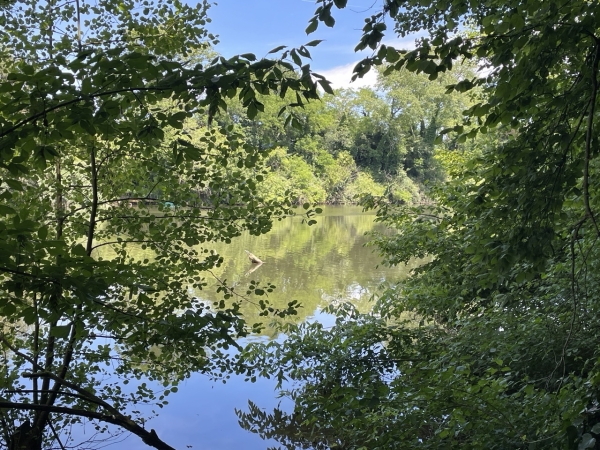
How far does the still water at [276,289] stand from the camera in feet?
19.8

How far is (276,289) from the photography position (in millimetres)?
12242

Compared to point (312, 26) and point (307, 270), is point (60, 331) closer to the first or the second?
point (312, 26)

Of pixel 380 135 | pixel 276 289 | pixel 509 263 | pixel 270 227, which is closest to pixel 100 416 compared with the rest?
pixel 509 263

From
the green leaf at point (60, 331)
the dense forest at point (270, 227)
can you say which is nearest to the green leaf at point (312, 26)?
the dense forest at point (270, 227)

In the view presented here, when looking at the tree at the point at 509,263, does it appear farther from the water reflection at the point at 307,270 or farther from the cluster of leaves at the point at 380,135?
the cluster of leaves at the point at 380,135

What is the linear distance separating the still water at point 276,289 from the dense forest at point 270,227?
1.57 ft

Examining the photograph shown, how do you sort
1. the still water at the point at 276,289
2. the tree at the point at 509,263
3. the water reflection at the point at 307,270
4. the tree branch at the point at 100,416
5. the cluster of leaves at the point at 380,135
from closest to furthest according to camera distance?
the tree branch at the point at 100,416, the tree at the point at 509,263, the still water at the point at 276,289, the water reflection at the point at 307,270, the cluster of leaves at the point at 380,135

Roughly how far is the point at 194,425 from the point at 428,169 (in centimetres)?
4194

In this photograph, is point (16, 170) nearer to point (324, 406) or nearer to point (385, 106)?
point (324, 406)

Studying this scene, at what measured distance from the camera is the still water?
6027mm

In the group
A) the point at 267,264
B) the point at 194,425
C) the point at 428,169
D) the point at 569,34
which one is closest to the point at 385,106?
the point at 428,169

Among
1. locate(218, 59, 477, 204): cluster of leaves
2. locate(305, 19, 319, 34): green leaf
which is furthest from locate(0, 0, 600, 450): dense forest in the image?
locate(218, 59, 477, 204): cluster of leaves

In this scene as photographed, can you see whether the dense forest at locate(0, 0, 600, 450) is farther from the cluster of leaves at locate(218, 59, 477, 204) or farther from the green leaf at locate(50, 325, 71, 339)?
the cluster of leaves at locate(218, 59, 477, 204)

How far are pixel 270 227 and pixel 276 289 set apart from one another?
353 inches
